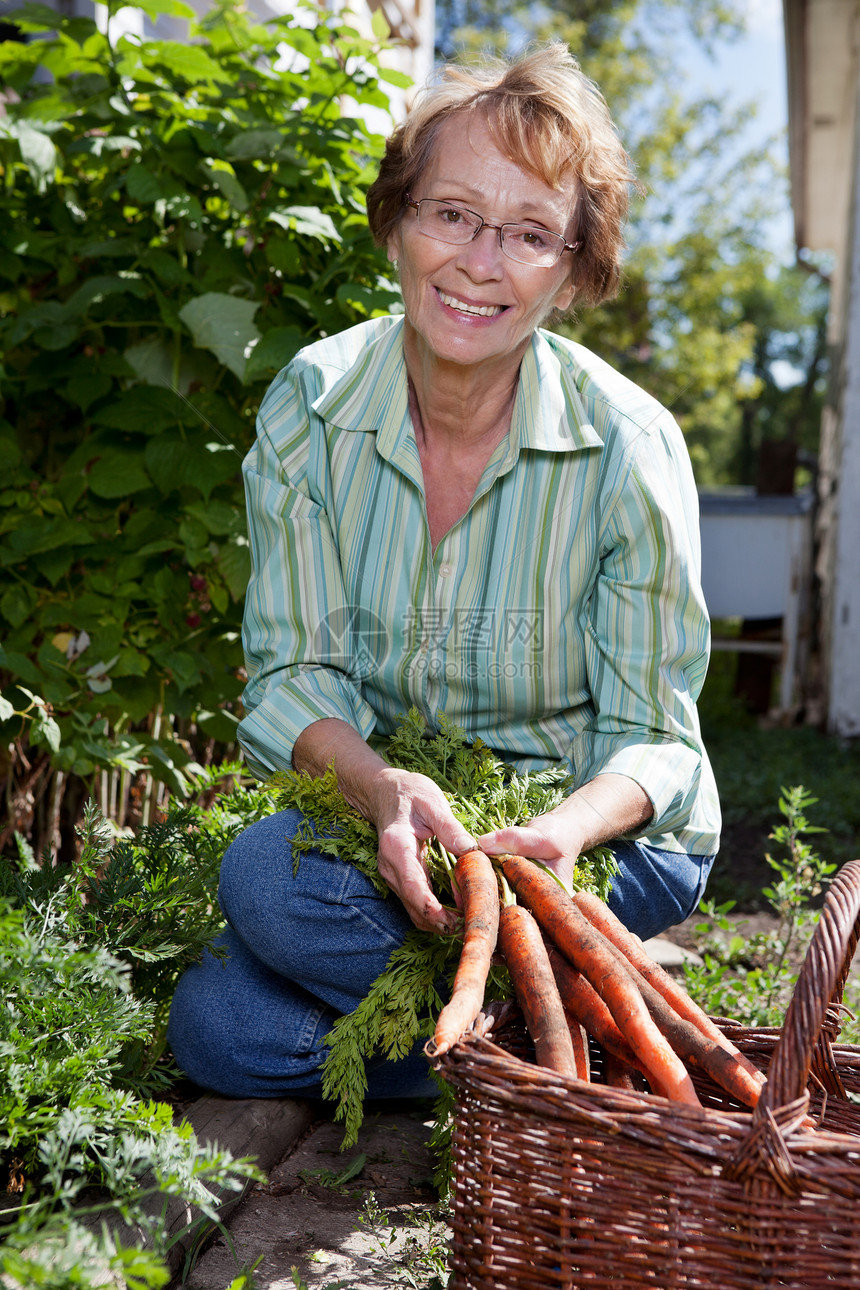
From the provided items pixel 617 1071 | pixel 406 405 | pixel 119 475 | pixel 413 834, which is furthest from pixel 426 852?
pixel 119 475

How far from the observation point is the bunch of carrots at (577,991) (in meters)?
1.39

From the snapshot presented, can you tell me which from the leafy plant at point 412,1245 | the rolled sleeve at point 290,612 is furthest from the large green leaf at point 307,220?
the leafy plant at point 412,1245

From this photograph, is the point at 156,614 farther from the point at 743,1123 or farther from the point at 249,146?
the point at 743,1123

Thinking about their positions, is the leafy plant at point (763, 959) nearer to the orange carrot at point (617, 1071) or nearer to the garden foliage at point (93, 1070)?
the orange carrot at point (617, 1071)

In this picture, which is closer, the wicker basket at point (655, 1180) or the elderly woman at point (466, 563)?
the wicker basket at point (655, 1180)

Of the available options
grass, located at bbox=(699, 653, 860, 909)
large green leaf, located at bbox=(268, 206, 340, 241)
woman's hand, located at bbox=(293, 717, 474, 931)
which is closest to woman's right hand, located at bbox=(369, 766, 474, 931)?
woman's hand, located at bbox=(293, 717, 474, 931)

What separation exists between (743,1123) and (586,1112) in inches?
6.3

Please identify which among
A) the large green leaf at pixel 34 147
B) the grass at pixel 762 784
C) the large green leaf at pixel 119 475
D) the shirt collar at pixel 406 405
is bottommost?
the grass at pixel 762 784

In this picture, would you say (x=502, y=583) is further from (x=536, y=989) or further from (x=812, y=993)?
(x=812, y=993)

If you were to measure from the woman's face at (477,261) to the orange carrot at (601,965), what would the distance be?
92cm

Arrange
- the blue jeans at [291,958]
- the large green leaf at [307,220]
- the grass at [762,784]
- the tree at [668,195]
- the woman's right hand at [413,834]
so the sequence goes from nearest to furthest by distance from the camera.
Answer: the woman's right hand at [413,834], the blue jeans at [291,958], the large green leaf at [307,220], the grass at [762,784], the tree at [668,195]

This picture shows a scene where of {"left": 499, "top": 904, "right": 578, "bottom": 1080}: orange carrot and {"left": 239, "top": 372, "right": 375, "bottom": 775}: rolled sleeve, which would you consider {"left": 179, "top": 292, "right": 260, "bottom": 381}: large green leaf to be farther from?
{"left": 499, "top": 904, "right": 578, "bottom": 1080}: orange carrot

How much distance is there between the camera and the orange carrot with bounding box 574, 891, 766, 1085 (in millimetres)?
1501

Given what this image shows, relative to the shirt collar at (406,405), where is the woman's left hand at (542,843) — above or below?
below
